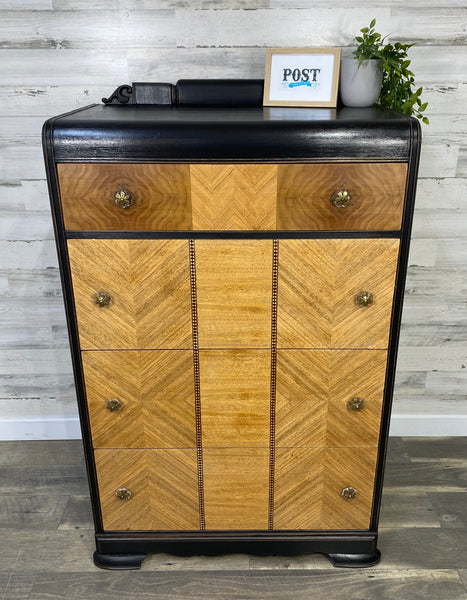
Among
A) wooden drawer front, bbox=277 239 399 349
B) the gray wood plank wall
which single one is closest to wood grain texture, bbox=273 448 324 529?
wooden drawer front, bbox=277 239 399 349

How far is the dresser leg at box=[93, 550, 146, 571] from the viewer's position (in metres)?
1.67

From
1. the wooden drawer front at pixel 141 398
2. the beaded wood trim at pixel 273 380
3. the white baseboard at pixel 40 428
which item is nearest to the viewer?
the beaded wood trim at pixel 273 380

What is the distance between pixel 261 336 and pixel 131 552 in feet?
2.68

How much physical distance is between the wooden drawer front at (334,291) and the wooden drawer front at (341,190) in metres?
0.05

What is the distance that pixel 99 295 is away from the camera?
4.57 feet

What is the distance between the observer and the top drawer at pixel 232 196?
1282 millimetres

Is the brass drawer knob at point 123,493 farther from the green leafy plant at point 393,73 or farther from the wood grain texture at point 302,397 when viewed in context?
the green leafy plant at point 393,73

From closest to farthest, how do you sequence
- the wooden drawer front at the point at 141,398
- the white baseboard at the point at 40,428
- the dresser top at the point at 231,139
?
the dresser top at the point at 231,139
the wooden drawer front at the point at 141,398
the white baseboard at the point at 40,428

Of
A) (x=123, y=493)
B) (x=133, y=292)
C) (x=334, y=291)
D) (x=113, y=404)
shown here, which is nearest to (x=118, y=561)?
(x=123, y=493)

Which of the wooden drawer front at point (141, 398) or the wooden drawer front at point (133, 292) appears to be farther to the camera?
the wooden drawer front at point (141, 398)

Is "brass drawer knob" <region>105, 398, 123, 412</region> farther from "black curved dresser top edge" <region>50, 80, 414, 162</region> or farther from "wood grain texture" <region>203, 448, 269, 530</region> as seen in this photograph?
"black curved dresser top edge" <region>50, 80, 414, 162</region>

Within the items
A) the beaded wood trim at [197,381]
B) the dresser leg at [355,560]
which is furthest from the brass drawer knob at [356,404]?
the dresser leg at [355,560]

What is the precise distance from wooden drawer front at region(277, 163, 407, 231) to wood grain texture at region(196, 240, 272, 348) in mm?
107

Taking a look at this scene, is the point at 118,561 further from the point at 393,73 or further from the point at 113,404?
the point at 393,73
